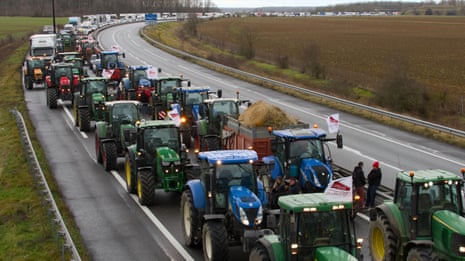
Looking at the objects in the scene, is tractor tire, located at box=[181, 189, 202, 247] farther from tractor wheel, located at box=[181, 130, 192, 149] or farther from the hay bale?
tractor wheel, located at box=[181, 130, 192, 149]

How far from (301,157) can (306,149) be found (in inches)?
11.2

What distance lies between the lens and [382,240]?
1464 centimetres

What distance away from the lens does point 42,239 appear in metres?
17.3

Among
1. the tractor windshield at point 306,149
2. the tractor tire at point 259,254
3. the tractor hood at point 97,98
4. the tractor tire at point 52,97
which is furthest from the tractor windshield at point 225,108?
the tractor tire at point 52,97

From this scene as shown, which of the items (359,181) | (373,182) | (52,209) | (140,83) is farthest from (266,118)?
(140,83)

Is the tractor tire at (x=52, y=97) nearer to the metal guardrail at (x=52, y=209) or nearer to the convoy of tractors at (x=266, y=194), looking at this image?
the metal guardrail at (x=52, y=209)

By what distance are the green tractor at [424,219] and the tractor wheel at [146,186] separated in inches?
331

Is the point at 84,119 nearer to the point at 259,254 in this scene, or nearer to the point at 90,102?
the point at 90,102

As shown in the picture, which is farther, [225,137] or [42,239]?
[225,137]

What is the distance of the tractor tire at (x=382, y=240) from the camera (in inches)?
548

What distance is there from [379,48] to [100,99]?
58.4 metres

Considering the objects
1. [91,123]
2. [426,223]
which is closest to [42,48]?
[91,123]

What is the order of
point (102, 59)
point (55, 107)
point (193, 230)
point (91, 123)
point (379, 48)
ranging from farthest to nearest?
point (379, 48) → point (102, 59) → point (55, 107) → point (91, 123) → point (193, 230)

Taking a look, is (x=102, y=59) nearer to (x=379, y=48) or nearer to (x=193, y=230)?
(x=193, y=230)
